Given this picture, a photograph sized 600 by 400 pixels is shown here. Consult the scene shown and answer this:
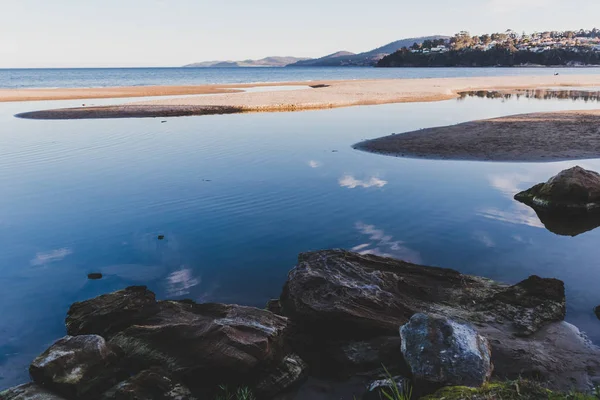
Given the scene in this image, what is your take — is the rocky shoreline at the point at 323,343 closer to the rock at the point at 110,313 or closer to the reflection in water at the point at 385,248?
the rock at the point at 110,313

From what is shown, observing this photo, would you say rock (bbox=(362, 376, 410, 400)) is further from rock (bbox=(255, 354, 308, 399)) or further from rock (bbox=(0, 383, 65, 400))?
rock (bbox=(0, 383, 65, 400))

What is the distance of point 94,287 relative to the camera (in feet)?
32.2

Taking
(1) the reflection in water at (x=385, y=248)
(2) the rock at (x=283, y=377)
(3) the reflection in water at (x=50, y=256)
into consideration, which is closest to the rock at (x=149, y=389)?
(2) the rock at (x=283, y=377)

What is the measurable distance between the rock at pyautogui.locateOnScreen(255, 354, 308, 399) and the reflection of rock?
30.5ft

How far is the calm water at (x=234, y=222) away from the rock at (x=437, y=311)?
0.84 metres

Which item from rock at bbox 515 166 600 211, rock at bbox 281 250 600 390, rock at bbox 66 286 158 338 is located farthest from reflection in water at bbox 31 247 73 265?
rock at bbox 515 166 600 211

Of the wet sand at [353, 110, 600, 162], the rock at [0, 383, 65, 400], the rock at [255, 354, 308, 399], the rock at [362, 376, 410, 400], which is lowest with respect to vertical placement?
the rock at [255, 354, 308, 399]

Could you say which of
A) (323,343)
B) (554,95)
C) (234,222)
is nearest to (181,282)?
(234,222)

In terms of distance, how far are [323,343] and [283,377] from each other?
108 cm

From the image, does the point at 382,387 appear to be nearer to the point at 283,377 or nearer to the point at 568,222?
the point at 283,377

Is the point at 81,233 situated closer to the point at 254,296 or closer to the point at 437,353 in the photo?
the point at 254,296

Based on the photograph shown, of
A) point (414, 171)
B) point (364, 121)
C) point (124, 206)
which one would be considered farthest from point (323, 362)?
point (364, 121)

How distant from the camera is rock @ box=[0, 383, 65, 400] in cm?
580

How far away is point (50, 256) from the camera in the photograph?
11.4m
